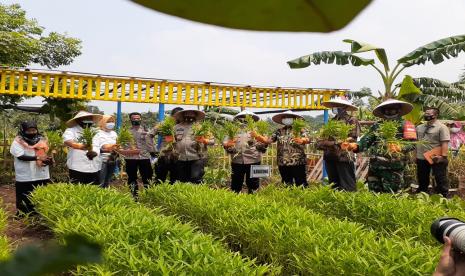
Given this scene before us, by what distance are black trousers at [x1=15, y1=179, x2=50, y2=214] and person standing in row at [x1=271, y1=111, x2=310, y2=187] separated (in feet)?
8.07

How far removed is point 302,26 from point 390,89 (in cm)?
664

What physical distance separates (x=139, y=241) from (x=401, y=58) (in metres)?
4.67

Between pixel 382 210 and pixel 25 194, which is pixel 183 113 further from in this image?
pixel 382 210

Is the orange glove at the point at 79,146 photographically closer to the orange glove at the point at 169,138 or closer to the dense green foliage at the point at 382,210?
the orange glove at the point at 169,138

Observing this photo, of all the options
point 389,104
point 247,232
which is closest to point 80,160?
point 247,232

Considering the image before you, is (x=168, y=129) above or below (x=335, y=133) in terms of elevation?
below

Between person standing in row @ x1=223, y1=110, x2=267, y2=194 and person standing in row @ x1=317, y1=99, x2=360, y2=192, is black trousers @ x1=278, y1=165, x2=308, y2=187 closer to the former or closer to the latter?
person standing in row @ x1=223, y1=110, x2=267, y2=194

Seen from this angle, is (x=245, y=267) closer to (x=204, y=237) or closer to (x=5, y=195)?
(x=204, y=237)

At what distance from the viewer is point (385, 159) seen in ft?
12.7

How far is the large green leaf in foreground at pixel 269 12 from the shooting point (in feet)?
0.36

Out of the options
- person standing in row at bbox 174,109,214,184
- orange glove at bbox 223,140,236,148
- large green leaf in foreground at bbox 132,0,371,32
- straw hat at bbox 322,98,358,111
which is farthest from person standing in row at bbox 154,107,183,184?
large green leaf in foreground at bbox 132,0,371,32

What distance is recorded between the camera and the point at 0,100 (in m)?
8.28

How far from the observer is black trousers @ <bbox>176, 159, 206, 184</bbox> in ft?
16.8

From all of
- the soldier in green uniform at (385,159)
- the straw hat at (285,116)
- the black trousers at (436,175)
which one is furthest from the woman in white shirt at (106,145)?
the black trousers at (436,175)
